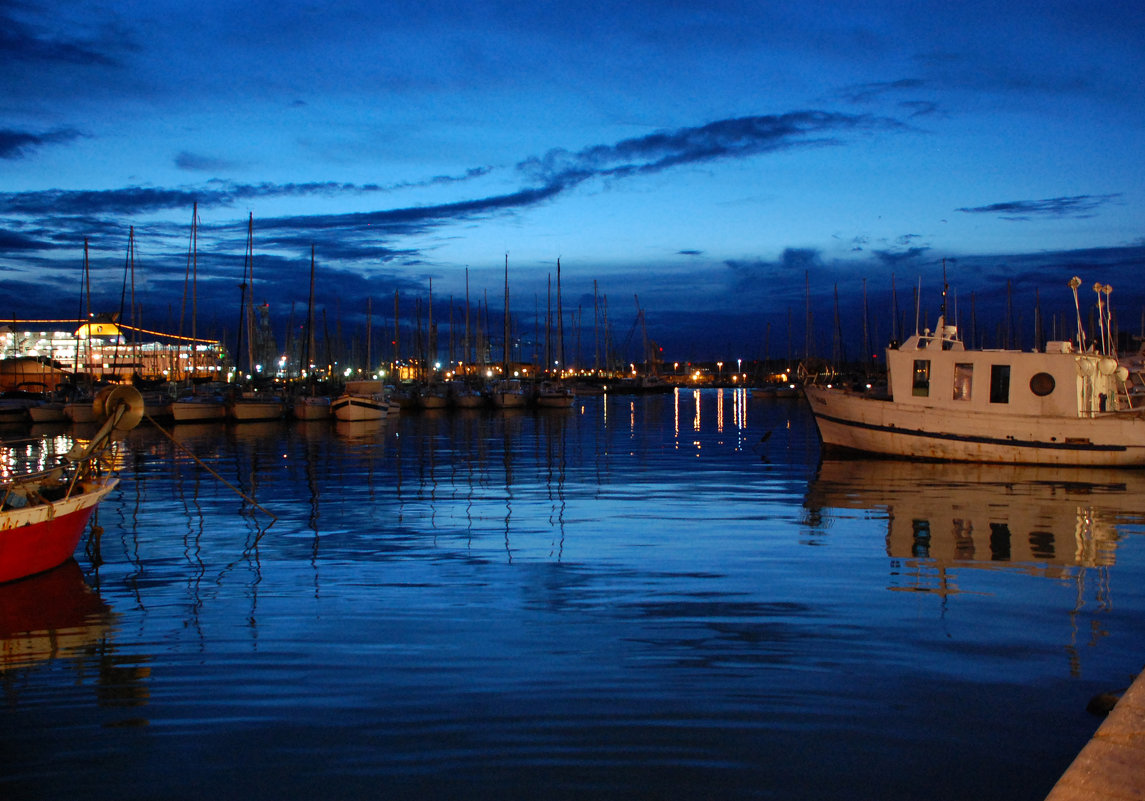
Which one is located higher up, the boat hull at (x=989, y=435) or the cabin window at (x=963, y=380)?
the cabin window at (x=963, y=380)

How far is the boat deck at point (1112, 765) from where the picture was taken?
483 centimetres

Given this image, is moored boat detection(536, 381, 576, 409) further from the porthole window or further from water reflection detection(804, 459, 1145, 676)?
the porthole window

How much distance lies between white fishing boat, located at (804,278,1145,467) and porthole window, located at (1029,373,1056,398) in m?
0.03

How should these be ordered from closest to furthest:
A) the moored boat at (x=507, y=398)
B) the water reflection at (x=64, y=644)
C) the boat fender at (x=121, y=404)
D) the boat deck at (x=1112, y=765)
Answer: the boat deck at (x=1112, y=765)
the water reflection at (x=64, y=644)
the boat fender at (x=121, y=404)
the moored boat at (x=507, y=398)

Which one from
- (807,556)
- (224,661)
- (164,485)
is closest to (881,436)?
(807,556)

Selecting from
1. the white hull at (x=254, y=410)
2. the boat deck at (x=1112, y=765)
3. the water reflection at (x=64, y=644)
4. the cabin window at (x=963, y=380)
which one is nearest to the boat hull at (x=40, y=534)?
the water reflection at (x=64, y=644)

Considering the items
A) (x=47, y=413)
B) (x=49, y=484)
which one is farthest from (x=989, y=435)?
(x=47, y=413)

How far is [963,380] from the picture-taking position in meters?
27.9

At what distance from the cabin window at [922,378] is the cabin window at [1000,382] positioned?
1.76 meters

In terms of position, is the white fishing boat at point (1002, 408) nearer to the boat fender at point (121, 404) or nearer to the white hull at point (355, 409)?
the boat fender at point (121, 404)

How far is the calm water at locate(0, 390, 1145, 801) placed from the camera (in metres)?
6.40

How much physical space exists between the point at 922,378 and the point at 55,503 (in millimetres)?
23581

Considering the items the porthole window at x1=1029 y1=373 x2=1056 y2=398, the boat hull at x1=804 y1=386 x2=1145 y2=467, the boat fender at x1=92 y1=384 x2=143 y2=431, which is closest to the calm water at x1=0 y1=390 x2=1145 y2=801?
the boat fender at x1=92 y1=384 x2=143 y2=431

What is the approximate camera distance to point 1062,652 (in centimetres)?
895
